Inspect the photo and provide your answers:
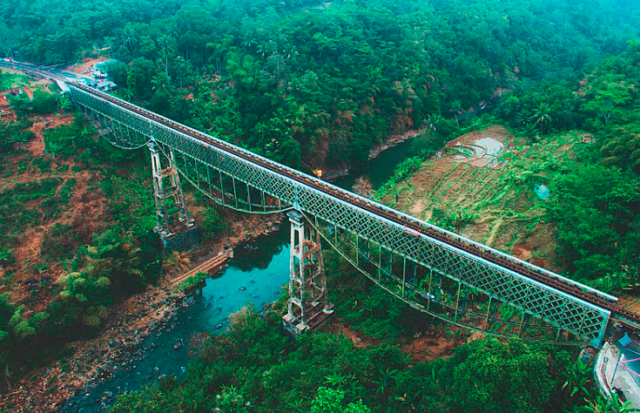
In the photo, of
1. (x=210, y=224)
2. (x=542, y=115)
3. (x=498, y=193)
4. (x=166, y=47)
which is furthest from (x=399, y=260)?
(x=166, y=47)

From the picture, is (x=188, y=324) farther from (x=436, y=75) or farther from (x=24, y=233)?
(x=436, y=75)

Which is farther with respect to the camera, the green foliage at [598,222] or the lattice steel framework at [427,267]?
the green foliage at [598,222]

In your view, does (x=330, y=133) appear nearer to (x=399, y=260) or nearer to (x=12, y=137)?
(x=399, y=260)

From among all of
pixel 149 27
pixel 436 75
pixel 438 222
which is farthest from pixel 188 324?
pixel 436 75

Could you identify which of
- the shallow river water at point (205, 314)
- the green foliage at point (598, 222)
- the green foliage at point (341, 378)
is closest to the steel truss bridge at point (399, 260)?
the green foliage at point (341, 378)

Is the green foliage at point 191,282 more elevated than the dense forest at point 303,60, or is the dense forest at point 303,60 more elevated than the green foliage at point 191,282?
the dense forest at point 303,60

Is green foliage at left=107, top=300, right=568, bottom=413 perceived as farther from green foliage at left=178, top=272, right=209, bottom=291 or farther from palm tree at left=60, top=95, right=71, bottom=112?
palm tree at left=60, top=95, right=71, bottom=112

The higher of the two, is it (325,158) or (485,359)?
(485,359)

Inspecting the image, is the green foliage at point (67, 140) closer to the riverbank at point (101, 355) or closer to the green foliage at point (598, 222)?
the riverbank at point (101, 355)
